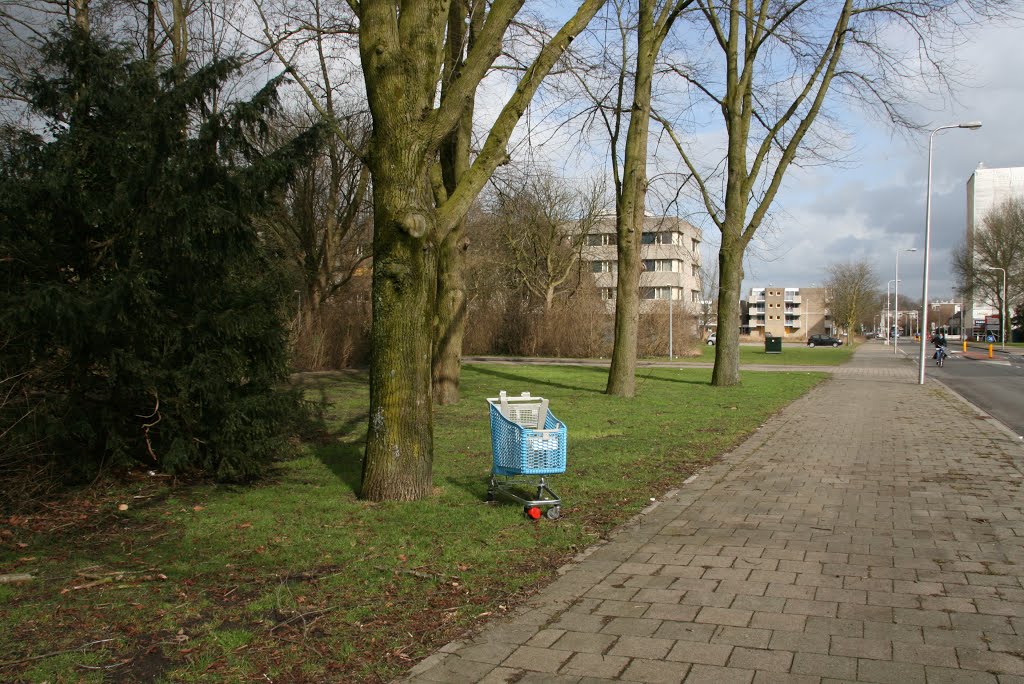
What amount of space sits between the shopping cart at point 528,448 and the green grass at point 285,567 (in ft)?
0.55

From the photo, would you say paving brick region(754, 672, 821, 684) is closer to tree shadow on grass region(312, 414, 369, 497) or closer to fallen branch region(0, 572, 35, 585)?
fallen branch region(0, 572, 35, 585)

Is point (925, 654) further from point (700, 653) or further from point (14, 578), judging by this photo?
point (14, 578)

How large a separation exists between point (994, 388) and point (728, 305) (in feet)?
30.5

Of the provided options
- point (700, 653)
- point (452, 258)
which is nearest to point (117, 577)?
point (700, 653)

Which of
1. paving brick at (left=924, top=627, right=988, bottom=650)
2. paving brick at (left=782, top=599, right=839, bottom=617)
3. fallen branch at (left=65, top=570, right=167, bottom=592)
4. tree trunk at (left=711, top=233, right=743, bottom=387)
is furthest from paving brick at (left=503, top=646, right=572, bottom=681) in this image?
tree trunk at (left=711, top=233, right=743, bottom=387)

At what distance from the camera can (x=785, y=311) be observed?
17988cm

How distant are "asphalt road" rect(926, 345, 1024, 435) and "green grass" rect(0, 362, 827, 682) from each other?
10.2 m

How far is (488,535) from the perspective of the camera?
6316mm

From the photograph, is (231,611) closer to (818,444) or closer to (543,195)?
(818,444)

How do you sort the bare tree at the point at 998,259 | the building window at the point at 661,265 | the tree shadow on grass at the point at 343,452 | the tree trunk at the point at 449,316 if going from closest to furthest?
the tree shadow on grass at the point at 343,452 → the tree trunk at the point at 449,316 → the bare tree at the point at 998,259 → the building window at the point at 661,265

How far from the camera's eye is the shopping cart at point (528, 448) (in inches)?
261

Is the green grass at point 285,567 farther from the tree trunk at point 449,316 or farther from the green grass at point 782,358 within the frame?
the green grass at point 782,358

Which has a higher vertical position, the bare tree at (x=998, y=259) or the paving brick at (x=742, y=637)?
the bare tree at (x=998, y=259)

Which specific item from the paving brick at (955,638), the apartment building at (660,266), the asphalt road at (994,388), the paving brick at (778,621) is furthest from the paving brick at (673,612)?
the apartment building at (660,266)
